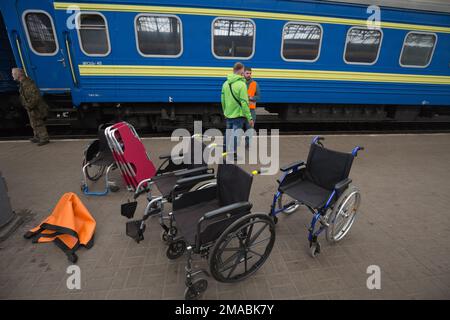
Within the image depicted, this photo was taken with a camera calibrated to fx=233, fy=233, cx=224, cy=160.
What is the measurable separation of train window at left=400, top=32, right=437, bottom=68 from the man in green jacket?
211 inches

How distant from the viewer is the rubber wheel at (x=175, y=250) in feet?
8.13

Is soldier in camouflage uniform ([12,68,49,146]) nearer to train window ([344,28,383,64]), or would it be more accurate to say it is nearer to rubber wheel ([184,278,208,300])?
rubber wheel ([184,278,208,300])

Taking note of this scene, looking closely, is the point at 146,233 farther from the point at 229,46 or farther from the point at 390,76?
the point at 390,76

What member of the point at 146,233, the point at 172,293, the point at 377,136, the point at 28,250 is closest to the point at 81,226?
the point at 28,250

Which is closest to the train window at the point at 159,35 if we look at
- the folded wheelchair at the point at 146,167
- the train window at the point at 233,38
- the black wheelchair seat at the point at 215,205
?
the train window at the point at 233,38

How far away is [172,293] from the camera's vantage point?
218 centimetres

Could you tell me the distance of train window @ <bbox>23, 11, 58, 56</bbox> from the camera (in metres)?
5.46

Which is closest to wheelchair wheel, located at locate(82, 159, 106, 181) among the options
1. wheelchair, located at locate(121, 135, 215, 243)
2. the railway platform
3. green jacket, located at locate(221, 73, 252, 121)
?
the railway platform

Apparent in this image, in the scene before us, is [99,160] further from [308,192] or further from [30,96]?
[308,192]

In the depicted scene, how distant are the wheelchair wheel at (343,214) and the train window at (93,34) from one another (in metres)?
5.64

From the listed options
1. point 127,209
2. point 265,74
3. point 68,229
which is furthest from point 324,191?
point 265,74

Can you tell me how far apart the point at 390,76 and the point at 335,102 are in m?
1.75

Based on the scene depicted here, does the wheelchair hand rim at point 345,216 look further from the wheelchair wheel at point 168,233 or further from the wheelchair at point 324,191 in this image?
the wheelchair wheel at point 168,233

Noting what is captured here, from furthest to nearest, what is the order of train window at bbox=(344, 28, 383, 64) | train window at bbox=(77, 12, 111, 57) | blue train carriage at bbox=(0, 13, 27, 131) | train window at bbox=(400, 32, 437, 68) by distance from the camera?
train window at bbox=(400, 32, 437, 68) → blue train carriage at bbox=(0, 13, 27, 131) → train window at bbox=(344, 28, 383, 64) → train window at bbox=(77, 12, 111, 57)
